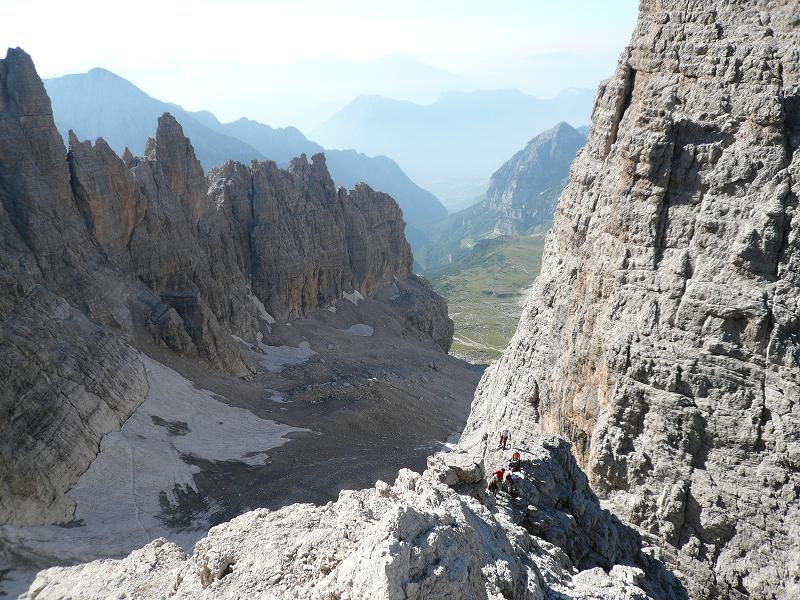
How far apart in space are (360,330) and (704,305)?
80380 mm

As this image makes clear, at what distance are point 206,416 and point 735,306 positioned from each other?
44265 mm

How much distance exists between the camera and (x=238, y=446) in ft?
166

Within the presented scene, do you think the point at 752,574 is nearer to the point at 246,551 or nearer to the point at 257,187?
the point at 246,551

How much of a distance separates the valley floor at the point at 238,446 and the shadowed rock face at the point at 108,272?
2211 millimetres

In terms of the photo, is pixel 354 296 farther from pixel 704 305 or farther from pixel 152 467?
pixel 704 305

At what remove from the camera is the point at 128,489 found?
4097cm

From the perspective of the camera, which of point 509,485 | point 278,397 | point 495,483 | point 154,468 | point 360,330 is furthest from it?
point 360,330

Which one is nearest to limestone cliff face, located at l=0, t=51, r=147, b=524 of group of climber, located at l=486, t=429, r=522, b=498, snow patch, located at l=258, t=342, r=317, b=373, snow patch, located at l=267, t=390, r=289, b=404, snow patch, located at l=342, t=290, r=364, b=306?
snow patch, located at l=267, t=390, r=289, b=404

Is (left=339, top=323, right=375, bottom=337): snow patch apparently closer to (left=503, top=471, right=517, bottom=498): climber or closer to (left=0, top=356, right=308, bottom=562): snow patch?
(left=0, top=356, right=308, bottom=562): snow patch

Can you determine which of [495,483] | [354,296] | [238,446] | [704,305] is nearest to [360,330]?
[354,296]

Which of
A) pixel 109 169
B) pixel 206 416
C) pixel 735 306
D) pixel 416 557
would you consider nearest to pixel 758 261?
pixel 735 306

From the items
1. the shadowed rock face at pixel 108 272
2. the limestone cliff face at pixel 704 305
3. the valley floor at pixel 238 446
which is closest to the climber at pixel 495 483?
the limestone cliff face at pixel 704 305

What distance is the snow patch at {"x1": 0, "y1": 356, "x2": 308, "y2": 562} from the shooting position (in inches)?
1374

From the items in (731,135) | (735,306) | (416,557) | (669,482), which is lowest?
(669,482)
